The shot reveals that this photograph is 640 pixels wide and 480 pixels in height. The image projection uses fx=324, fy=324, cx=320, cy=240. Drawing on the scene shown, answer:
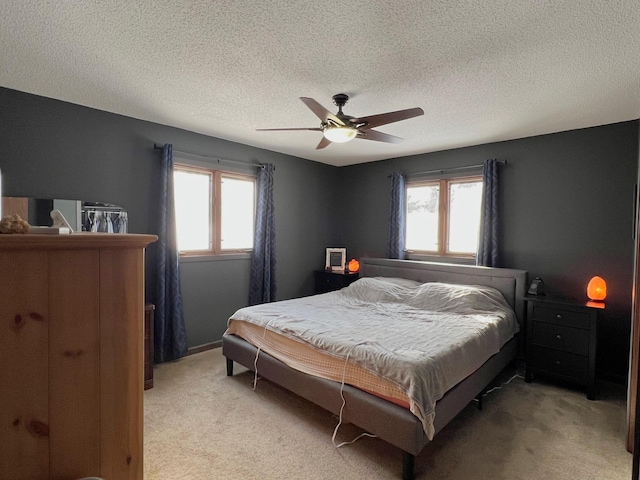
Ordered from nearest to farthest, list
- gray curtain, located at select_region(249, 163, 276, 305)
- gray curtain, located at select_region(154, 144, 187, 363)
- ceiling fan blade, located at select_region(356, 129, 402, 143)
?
1. ceiling fan blade, located at select_region(356, 129, 402, 143)
2. gray curtain, located at select_region(154, 144, 187, 363)
3. gray curtain, located at select_region(249, 163, 276, 305)

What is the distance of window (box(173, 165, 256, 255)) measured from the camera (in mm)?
3943

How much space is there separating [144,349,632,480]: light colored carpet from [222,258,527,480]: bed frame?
19cm

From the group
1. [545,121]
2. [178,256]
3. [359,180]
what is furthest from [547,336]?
[178,256]

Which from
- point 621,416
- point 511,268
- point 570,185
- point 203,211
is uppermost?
point 570,185

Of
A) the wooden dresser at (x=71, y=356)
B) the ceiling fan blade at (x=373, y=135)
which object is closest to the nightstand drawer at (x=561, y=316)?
the ceiling fan blade at (x=373, y=135)

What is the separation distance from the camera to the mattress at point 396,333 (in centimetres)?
206

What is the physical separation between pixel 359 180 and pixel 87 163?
12.3 feet

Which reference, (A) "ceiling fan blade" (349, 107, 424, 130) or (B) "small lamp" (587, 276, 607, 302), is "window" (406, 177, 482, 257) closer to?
(B) "small lamp" (587, 276, 607, 302)

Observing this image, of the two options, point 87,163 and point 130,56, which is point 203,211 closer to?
point 87,163

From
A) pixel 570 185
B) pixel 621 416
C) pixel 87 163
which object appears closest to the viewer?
pixel 621 416

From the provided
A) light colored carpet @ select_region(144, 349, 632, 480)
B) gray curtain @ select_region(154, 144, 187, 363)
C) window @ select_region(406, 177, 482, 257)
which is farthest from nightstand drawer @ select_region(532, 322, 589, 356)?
gray curtain @ select_region(154, 144, 187, 363)

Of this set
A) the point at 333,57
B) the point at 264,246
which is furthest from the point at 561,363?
the point at 264,246

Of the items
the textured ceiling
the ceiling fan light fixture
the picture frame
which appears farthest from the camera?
the picture frame

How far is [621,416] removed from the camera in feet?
8.61
